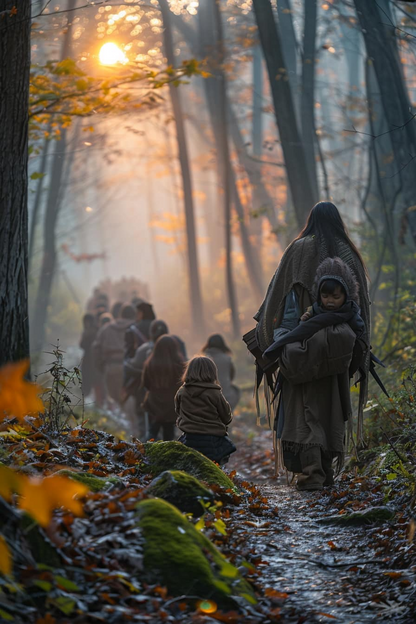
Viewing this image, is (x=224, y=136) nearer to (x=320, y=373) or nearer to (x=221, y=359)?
(x=221, y=359)

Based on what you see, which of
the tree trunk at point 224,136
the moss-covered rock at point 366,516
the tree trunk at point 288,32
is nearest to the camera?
the moss-covered rock at point 366,516

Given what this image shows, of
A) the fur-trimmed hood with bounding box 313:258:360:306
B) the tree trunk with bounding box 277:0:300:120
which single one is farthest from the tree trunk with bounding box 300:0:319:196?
the fur-trimmed hood with bounding box 313:258:360:306

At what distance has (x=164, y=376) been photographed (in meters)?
10.1

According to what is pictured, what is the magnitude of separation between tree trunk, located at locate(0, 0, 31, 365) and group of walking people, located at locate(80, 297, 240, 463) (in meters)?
1.75

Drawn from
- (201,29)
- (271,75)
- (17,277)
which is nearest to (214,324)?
(201,29)

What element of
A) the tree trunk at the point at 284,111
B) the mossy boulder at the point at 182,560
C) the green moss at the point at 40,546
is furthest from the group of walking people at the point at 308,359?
the tree trunk at the point at 284,111

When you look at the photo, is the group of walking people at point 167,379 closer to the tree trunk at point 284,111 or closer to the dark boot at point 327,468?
the dark boot at point 327,468

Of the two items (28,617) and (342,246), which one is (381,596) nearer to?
(28,617)

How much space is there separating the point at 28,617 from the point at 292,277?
453cm

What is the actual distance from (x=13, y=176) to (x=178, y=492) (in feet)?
13.9

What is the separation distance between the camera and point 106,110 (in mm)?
10766

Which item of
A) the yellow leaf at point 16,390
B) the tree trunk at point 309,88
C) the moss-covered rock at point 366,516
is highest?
the tree trunk at point 309,88

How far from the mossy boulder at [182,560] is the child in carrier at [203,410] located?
3.43 meters

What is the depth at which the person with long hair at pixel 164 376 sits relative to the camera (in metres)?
10.1
